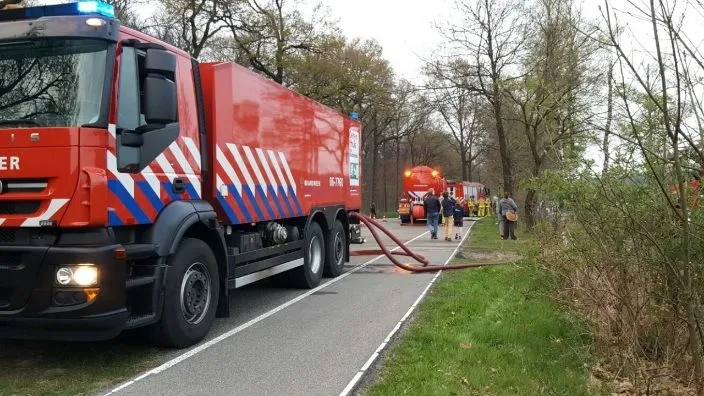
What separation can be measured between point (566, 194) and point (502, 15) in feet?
57.8

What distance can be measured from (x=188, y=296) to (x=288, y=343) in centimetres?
114

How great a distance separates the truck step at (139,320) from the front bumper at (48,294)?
0.22 meters

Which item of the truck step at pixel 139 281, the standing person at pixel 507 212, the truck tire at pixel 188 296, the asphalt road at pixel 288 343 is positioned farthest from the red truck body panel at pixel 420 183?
the truck step at pixel 139 281

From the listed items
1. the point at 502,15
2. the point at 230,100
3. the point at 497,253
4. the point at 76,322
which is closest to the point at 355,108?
the point at 502,15

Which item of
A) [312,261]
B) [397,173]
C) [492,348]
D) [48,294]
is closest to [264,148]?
[312,261]

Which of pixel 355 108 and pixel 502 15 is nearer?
pixel 502 15

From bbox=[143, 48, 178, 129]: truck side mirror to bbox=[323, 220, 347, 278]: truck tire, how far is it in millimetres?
5711

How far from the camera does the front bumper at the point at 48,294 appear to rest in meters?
4.74

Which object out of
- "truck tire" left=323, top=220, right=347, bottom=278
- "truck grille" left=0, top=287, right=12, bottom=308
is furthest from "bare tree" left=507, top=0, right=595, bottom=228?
"truck grille" left=0, top=287, right=12, bottom=308

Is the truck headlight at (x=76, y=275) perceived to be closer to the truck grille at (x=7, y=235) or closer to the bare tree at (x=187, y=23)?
the truck grille at (x=7, y=235)

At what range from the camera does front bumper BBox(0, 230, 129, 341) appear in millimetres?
4738

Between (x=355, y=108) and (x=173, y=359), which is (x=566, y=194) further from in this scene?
(x=355, y=108)

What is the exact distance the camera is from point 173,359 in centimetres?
559

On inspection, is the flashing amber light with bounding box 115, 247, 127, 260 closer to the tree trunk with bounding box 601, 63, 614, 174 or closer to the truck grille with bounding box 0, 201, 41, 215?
the truck grille with bounding box 0, 201, 41, 215
